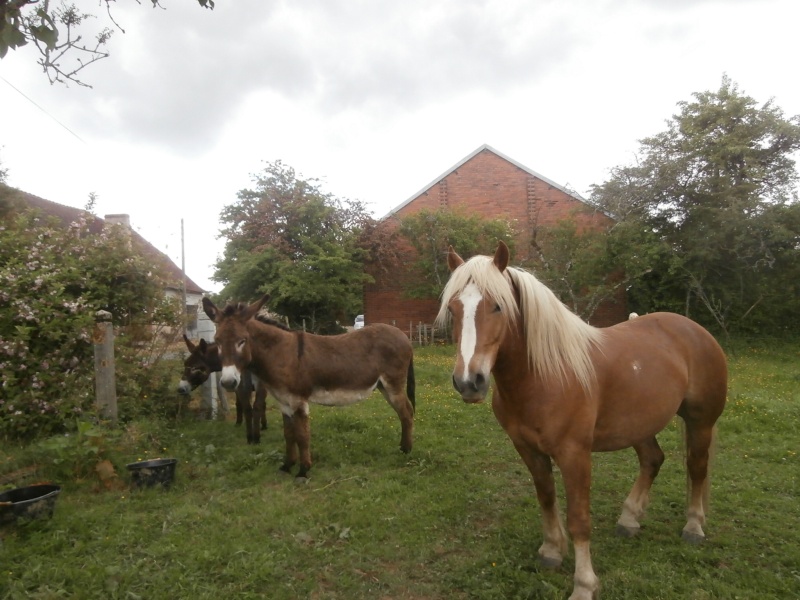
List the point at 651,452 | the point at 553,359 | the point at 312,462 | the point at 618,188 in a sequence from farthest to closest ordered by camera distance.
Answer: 1. the point at 618,188
2. the point at 312,462
3. the point at 651,452
4. the point at 553,359

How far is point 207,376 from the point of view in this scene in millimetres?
7070

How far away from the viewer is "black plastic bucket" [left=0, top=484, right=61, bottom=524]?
360 centimetres

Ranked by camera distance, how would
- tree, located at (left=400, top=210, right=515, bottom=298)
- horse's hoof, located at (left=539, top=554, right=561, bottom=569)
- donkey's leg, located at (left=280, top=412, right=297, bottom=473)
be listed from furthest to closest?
1. tree, located at (left=400, top=210, right=515, bottom=298)
2. donkey's leg, located at (left=280, top=412, right=297, bottom=473)
3. horse's hoof, located at (left=539, top=554, right=561, bottom=569)

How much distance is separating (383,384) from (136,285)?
3718 mm

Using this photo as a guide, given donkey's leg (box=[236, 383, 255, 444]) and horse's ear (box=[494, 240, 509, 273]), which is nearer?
horse's ear (box=[494, 240, 509, 273])

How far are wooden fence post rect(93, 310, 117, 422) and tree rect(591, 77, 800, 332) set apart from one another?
17.8 meters

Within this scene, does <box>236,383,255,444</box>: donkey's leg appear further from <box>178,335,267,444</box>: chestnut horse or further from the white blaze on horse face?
the white blaze on horse face

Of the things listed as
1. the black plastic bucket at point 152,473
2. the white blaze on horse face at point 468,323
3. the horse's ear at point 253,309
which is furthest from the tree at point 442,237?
the white blaze on horse face at point 468,323

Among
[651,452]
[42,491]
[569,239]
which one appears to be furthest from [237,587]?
[569,239]

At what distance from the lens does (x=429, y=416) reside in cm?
800

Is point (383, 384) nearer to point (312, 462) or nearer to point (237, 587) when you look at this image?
point (312, 462)

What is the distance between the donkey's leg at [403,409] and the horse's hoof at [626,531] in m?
2.76

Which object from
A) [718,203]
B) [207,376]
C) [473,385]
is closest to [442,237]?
[718,203]

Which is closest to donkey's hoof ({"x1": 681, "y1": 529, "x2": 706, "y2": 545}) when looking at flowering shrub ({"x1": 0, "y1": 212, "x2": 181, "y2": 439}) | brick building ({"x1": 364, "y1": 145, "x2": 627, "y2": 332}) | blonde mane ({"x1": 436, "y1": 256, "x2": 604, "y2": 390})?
blonde mane ({"x1": 436, "y1": 256, "x2": 604, "y2": 390})
